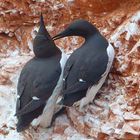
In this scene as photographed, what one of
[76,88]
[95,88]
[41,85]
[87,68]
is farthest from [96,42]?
[41,85]

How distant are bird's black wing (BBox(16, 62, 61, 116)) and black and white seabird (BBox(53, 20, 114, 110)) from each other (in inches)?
4.5

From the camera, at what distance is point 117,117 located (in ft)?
16.7

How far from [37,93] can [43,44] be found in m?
0.46

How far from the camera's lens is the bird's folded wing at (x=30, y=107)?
5023mm

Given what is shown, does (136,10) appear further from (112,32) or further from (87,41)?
(87,41)

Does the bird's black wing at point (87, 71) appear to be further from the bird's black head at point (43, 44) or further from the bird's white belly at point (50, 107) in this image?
the bird's black head at point (43, 44)

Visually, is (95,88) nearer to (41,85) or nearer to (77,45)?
(41,85)

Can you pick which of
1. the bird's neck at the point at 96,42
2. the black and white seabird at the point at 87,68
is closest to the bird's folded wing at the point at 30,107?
the black and white seabird at the point at 87,68

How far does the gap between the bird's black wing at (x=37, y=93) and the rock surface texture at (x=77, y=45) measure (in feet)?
1.14

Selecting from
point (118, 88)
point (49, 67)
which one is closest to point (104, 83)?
point (118, 88)

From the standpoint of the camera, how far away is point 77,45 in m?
6.04

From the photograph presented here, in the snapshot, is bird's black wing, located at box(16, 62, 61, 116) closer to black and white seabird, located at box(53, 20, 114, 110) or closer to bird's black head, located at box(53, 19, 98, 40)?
black and white seabird, located at box(53, 20, 114, 110)

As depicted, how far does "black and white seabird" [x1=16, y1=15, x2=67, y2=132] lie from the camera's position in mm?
5086

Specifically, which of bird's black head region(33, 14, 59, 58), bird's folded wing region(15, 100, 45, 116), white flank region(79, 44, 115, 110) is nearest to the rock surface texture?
white flank region(79, 44, 115, 110)
